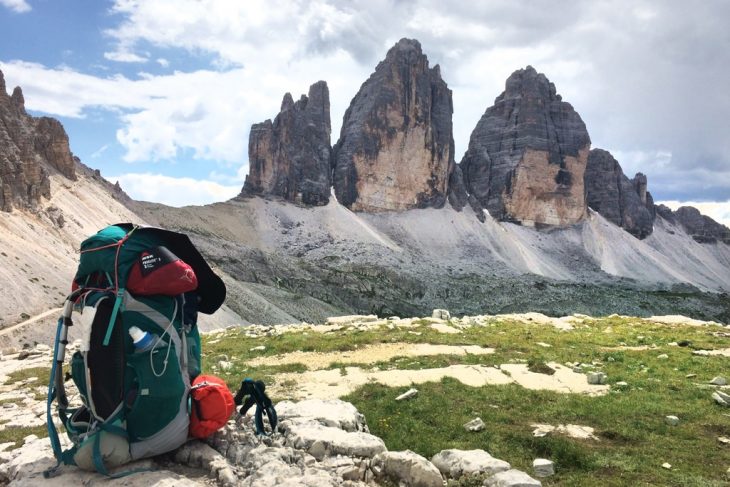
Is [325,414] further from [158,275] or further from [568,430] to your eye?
[568,430]

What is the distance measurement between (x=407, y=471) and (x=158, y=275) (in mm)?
4527

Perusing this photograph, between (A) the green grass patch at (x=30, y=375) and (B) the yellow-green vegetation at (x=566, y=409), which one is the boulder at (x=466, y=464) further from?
(A) the green grass patch at (x=30, y=375)

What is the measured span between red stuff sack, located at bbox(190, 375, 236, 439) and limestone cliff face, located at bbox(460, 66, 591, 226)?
570 feet

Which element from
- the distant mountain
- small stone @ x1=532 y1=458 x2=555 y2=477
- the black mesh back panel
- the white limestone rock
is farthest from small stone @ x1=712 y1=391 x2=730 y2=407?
the distant mountain

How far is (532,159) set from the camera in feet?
566

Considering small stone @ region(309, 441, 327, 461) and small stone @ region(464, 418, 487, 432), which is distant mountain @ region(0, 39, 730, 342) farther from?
small stone @ region(309, 441, 327, 461)

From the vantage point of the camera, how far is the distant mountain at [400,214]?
2923 inches

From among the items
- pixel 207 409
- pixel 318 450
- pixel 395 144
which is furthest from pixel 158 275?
pixel 395 144

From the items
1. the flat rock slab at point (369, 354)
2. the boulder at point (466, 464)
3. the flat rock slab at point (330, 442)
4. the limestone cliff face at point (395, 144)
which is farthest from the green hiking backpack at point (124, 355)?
the limestone cliff face at point (395, 144)

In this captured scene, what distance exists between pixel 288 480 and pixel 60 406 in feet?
11.3

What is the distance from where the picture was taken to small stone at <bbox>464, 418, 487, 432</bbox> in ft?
34.6

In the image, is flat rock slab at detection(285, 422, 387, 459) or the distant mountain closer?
flat rock slab at detection(285, 422, 387, 459)

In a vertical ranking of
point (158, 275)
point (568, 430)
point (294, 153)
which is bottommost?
point (568, 430)

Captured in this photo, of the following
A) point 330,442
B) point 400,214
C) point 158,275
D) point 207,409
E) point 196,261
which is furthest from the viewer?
point 400,214
